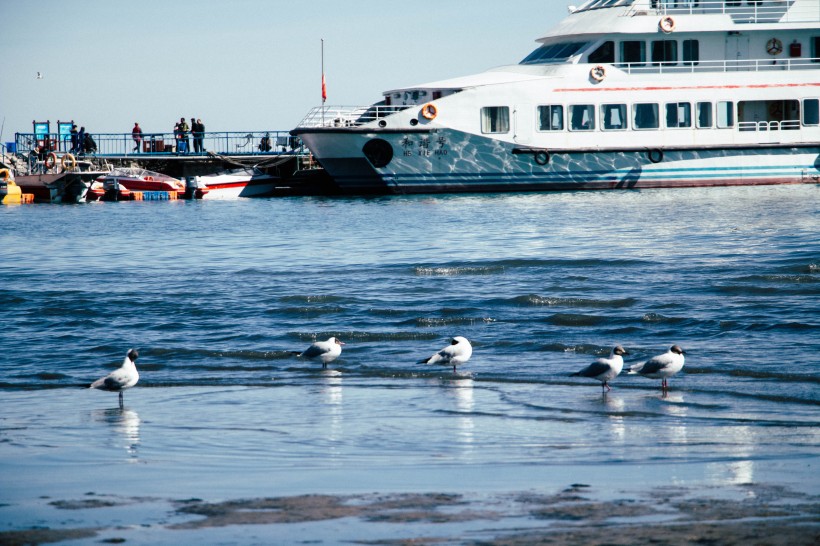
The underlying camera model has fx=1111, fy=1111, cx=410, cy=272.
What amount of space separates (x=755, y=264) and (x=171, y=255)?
1235 centimetres

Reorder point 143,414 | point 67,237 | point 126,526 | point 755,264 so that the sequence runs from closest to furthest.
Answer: point 126,526, point 143,414, point 755,264, point 67,237

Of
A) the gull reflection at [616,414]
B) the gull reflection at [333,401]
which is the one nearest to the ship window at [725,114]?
the gull reflection at [333,401]

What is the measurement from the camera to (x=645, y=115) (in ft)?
121

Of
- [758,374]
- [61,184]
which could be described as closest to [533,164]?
[61,184]

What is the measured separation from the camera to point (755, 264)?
19641mm

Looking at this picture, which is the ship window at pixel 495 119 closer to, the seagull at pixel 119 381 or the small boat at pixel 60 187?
the small boat at pixel 60 187

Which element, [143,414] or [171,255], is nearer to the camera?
[143,414]

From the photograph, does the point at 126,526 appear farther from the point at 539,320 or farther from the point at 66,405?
the point at 539,320

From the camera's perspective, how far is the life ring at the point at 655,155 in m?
37.4

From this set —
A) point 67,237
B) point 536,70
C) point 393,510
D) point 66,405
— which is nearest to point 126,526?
point 393,510

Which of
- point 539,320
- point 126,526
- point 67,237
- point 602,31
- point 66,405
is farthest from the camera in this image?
point 602,31

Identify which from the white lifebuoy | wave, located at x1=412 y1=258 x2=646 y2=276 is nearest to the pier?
the white lifebuoy

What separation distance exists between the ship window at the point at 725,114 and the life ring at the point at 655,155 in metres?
2.17

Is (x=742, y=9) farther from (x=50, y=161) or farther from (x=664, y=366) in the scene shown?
(x=664, y=366)
